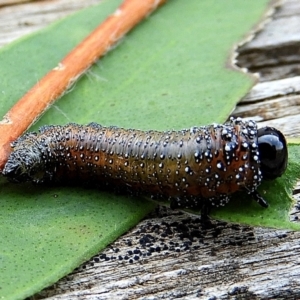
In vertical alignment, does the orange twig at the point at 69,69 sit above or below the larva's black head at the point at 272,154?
above

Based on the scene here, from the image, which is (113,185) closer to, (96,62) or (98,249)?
(98,249)

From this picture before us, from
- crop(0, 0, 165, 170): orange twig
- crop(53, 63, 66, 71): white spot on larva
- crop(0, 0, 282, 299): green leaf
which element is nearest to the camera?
crop(0, 0, 282, 299): green leaf

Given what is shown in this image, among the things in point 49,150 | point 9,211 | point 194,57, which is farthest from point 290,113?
point 9,211

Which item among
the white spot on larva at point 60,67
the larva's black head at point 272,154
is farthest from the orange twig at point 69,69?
the larva's black head at point 272,154

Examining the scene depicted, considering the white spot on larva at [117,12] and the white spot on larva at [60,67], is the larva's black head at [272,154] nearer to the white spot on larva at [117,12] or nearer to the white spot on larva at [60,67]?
the white spot on larva at [60,67]

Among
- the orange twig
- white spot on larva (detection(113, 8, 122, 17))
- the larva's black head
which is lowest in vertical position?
the larva's black head

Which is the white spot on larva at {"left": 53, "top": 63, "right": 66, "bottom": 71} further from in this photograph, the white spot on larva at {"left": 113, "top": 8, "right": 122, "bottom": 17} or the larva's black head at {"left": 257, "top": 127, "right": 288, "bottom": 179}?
the larva's black head at {"left": 257, "top": 127, "right": 288, "bottom": 179}

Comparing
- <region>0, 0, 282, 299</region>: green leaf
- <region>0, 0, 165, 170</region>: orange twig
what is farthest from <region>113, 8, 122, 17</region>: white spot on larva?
<region>0, 0, 282, 299</region>: green leaf
